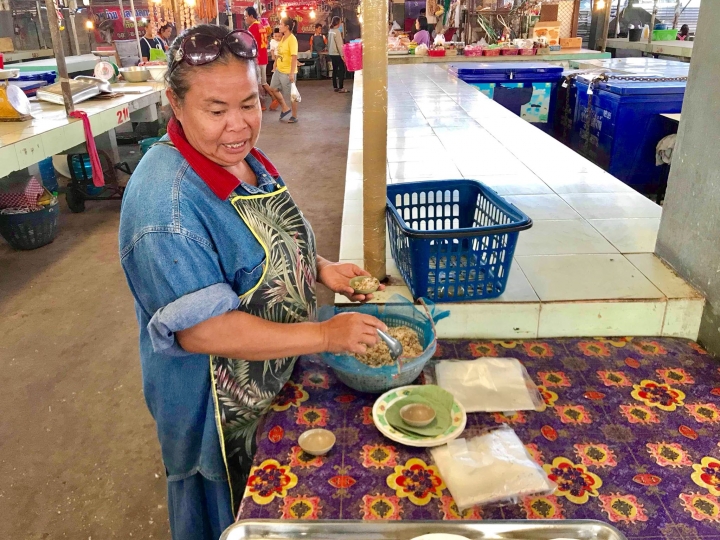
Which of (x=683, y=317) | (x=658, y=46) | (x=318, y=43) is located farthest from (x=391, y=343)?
(x=318, y=43)

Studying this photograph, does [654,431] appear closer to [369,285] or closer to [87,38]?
[369,285]

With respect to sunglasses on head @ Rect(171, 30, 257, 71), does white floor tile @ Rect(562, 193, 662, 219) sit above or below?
below

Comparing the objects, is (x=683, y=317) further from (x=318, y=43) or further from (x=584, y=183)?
(x=318, y=43)

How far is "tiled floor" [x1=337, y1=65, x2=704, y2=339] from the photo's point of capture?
2006 mm

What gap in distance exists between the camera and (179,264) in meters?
1.21

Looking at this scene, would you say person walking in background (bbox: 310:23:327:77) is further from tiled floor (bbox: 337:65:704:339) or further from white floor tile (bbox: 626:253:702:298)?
white floor tile (bbox: 626:253:702:298)

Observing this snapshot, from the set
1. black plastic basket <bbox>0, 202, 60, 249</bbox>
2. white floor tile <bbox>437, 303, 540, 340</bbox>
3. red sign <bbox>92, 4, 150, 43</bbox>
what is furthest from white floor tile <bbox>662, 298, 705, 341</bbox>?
red sign <bbox>92, 4, 150, 43</bbox>

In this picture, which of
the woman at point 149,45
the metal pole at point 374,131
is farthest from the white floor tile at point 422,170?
the woman at point 149,45

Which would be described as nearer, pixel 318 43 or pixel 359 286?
pixel 359 286

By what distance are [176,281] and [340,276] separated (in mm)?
715

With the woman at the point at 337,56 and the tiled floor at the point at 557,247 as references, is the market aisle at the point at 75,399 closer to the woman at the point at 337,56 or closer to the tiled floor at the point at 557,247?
the tiled floor at the point at 557,247

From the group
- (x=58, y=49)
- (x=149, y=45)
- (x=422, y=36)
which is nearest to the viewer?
Result: (x=58, y=49)

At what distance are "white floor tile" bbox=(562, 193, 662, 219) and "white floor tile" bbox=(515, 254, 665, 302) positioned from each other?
65 cm

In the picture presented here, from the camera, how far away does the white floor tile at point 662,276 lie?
2014mm
